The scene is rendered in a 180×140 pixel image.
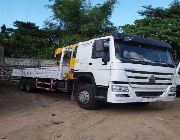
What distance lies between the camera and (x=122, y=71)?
10898 millimetres

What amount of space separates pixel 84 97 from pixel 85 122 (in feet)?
6.98

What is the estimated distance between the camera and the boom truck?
1100cm

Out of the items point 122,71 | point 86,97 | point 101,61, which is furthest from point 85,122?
point 101,61

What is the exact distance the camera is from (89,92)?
12.0 m

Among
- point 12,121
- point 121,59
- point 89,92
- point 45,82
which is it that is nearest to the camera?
point 12,121

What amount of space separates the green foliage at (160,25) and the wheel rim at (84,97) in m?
15.8

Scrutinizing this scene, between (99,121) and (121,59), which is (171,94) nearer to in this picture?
(121,59)

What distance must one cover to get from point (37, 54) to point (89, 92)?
76.4 feet

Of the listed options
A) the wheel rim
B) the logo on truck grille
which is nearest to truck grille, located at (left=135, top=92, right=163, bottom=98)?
the logo on truck grille

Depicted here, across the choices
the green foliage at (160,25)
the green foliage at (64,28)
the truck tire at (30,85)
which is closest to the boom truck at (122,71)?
the truck tire at (30,85)

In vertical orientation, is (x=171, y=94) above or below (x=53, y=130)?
above

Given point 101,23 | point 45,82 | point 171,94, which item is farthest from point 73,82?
point 101,23

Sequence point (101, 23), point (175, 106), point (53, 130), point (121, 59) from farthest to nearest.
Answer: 1. point (101, 23)
2. point (175, 106)
3. point (121, 59)
4. point (53, 130)

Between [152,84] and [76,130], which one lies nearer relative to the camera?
[76,130]
